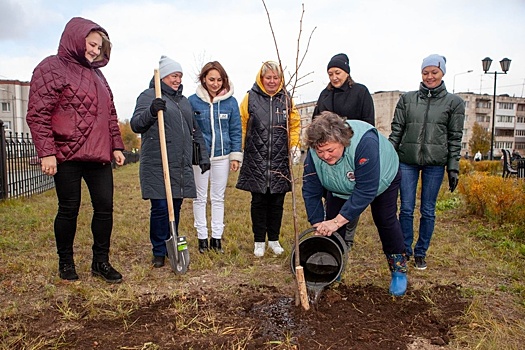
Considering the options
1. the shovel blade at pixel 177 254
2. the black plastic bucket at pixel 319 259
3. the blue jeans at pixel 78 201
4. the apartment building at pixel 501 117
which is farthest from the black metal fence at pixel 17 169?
the apartment building at pixel 501 117

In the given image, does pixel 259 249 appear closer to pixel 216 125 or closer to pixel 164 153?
pixel 216 125

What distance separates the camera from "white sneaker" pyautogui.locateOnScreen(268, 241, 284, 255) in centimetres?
410

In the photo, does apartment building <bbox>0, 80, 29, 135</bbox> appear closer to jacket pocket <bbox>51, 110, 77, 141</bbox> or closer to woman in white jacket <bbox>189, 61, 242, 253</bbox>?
woman in white jacket <bbox>189, 61, 242, 253</bbox>

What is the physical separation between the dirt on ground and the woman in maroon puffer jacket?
2.26 ft

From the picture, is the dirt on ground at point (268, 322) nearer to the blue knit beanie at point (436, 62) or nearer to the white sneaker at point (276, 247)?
the white sneaker at point (276, 247)

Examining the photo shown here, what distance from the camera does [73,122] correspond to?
2961mm

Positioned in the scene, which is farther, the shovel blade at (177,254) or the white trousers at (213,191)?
the white trousers at (213,191)

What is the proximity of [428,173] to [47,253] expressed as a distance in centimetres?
362

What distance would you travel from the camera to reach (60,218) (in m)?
3.10

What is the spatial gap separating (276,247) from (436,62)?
87.6 inches

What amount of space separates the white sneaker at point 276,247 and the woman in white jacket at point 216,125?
0.74 metres

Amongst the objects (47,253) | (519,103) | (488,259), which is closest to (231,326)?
(47,253)

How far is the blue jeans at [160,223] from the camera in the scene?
141 inches

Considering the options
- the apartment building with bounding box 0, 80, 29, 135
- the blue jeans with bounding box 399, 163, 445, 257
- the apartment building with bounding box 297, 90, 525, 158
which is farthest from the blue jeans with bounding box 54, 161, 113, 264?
the apartment building with bounding box 297, 90, 525, 158
